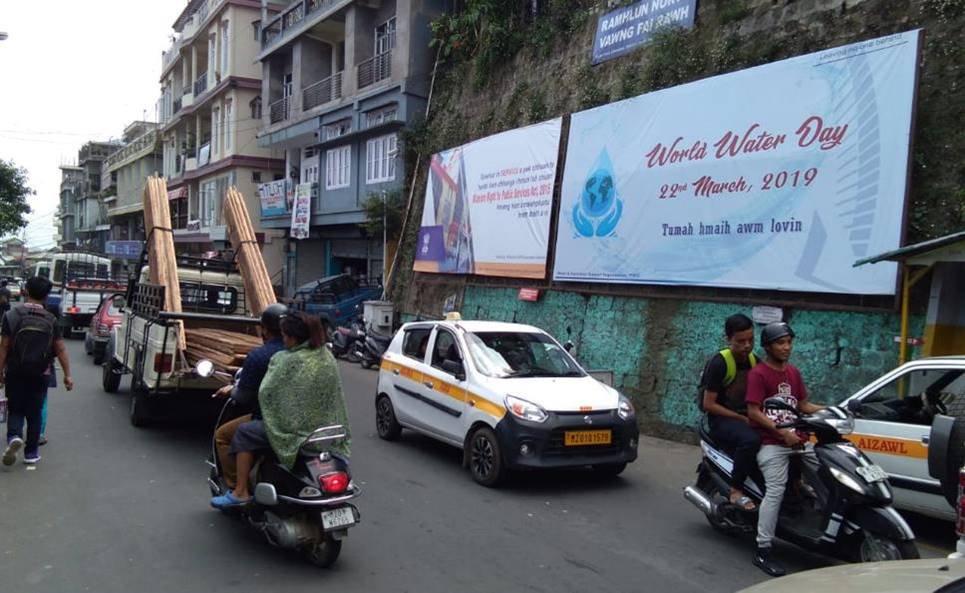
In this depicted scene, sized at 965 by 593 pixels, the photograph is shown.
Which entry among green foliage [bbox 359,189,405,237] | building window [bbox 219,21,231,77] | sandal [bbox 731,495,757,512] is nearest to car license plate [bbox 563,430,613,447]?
sandal [bbox 731,495,757,512]

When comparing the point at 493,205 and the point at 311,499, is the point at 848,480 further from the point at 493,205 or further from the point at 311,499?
the point at 493,205

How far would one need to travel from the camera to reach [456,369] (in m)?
7.92

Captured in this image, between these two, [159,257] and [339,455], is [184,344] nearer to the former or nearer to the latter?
[159,257]

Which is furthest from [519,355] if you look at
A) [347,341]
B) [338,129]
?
[338,129]

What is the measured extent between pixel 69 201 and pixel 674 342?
290 feet

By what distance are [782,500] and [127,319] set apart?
8.70 m

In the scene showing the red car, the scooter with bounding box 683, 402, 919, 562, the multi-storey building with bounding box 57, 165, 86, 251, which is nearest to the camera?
the scooter with bounding box 683, 402, 919, 562

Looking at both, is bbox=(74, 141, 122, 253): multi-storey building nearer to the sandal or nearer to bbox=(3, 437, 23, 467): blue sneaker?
bbox=(3, 437, 23, 467): blue sneaker

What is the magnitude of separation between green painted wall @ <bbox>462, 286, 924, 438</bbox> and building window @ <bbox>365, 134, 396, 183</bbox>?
8175 mm

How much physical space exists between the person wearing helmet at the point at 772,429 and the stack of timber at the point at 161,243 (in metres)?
6.75

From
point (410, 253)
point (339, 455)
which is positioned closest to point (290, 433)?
point (339, 455)

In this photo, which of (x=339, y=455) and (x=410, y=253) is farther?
(x=410, y=253)

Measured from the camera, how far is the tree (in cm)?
3947

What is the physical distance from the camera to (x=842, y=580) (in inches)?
111
